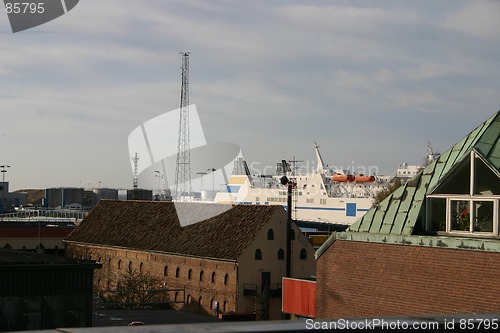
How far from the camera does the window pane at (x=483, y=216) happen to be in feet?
54.5

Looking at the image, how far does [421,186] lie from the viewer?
59.9ft

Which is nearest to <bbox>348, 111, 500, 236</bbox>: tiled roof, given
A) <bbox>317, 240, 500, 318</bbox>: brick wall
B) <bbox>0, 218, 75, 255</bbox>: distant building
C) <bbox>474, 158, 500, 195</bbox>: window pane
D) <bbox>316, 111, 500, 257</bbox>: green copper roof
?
<bbox>316, 111, 500, 257</bbox>: green copper roof

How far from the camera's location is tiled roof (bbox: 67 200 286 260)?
180ft

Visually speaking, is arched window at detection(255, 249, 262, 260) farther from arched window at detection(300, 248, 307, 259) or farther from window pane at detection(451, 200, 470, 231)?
window pane at detection(451, 200, 470, 231)

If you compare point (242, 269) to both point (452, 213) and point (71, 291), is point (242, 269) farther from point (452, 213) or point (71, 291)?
point (452, 213)

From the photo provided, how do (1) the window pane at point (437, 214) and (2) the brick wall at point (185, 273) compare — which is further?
(2) the brick wall at point (185, 273)

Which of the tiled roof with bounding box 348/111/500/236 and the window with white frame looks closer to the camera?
the window with white frame

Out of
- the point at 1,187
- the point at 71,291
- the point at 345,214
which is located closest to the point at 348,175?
the point at 345,214

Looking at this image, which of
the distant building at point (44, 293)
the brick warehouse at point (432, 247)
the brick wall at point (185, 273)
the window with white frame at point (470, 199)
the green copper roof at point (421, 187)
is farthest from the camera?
the brick wall at point (185, 273)

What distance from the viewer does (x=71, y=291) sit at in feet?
70.4
